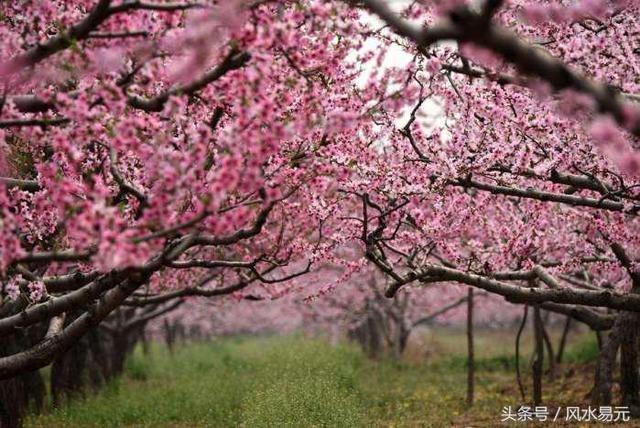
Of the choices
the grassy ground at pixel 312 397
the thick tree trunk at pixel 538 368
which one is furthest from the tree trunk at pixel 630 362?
the grassy ground at pixel 312 397

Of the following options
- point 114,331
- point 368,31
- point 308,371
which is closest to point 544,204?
point 368,31

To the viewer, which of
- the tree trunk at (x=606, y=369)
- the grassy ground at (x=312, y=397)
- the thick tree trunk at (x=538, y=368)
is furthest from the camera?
the thick tree trunk at (x=538, y=368)

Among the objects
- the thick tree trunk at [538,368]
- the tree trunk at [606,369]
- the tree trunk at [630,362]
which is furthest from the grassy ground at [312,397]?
the tree trunk at [630,362]

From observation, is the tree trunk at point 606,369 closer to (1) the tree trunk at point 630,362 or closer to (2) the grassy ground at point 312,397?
(1) the tree trunk at point 630,362

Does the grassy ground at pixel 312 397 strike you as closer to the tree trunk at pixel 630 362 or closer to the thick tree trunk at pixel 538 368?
the thick tree trunk at pixel 538 368

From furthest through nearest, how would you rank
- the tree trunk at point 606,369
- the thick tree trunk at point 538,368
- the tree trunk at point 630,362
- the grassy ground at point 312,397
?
1. the thick tree trunk at point 538,368
2. the tree trunk at point 606,369
3. the tree trunk at point 630,362
4. the grassy ground at point 312,397

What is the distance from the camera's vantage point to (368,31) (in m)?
7.70

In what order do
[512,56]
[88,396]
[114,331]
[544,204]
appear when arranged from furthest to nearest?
[114,331] < [88,396] < [544,204] < [512,56]

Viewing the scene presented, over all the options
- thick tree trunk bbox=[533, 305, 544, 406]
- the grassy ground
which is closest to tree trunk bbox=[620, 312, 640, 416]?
thick tree trunk bbox=[533, 305, 544, 406]

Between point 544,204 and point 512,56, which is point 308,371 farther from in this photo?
A: point 512,56

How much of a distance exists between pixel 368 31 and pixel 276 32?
2426 mm

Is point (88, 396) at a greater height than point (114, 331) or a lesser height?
lesser

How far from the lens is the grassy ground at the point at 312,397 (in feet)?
37.6

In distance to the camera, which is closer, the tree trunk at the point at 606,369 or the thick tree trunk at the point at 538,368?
Result: the tree trunk at the point at 606,369
